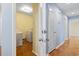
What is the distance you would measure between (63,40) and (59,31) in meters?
0.12

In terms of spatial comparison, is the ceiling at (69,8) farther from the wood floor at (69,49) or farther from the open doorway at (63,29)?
the wood floor at (69,49)

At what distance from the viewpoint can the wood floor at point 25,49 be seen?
138cm

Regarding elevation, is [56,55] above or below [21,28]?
below

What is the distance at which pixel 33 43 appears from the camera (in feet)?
4.60

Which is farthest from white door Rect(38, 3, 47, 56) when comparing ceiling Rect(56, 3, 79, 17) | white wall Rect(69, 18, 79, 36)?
white wall Rect(69, 18, 79, 36)

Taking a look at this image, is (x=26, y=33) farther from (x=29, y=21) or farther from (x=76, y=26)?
(x=76, y=26)

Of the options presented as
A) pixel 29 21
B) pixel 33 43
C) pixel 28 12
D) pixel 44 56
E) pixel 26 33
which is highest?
pixel 28 12

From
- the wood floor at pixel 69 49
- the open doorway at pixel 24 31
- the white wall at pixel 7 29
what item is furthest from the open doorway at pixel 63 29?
the white wall at pixel 7 29

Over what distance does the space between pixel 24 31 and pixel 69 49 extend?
1.83 ft

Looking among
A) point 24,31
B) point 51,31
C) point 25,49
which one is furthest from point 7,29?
point 51,31

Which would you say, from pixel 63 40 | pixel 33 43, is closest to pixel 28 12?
pixel 33 43

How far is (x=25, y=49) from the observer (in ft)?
4.57

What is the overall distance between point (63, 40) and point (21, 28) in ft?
1.68

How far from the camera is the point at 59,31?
1.42m
